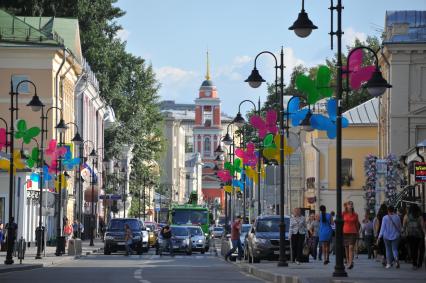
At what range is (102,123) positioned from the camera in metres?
102

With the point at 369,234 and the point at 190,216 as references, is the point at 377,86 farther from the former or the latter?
the point at 190,216

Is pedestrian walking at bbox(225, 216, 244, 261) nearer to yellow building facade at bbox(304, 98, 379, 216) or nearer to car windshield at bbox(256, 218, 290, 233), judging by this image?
car windshield at bbox(256, 218, 290, 233)

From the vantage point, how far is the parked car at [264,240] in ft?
140

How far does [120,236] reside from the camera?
5969 centimetres

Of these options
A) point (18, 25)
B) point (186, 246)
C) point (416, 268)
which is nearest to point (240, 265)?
point (416, 268)

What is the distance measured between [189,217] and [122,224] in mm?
17546

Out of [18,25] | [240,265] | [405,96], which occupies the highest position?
[18,25]

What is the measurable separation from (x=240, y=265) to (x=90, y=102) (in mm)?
51238

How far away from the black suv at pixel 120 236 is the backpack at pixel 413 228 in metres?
30.0

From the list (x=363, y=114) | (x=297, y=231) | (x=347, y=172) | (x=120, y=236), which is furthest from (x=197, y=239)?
(x=363, y=114)

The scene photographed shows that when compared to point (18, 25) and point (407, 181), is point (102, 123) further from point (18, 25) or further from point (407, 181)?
point (407, 181)

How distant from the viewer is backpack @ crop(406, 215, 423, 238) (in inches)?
1202

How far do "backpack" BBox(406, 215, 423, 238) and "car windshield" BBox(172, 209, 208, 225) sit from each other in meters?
47.1

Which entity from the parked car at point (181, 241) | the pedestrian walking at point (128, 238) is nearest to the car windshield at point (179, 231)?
the parked car at point (181, 241)
